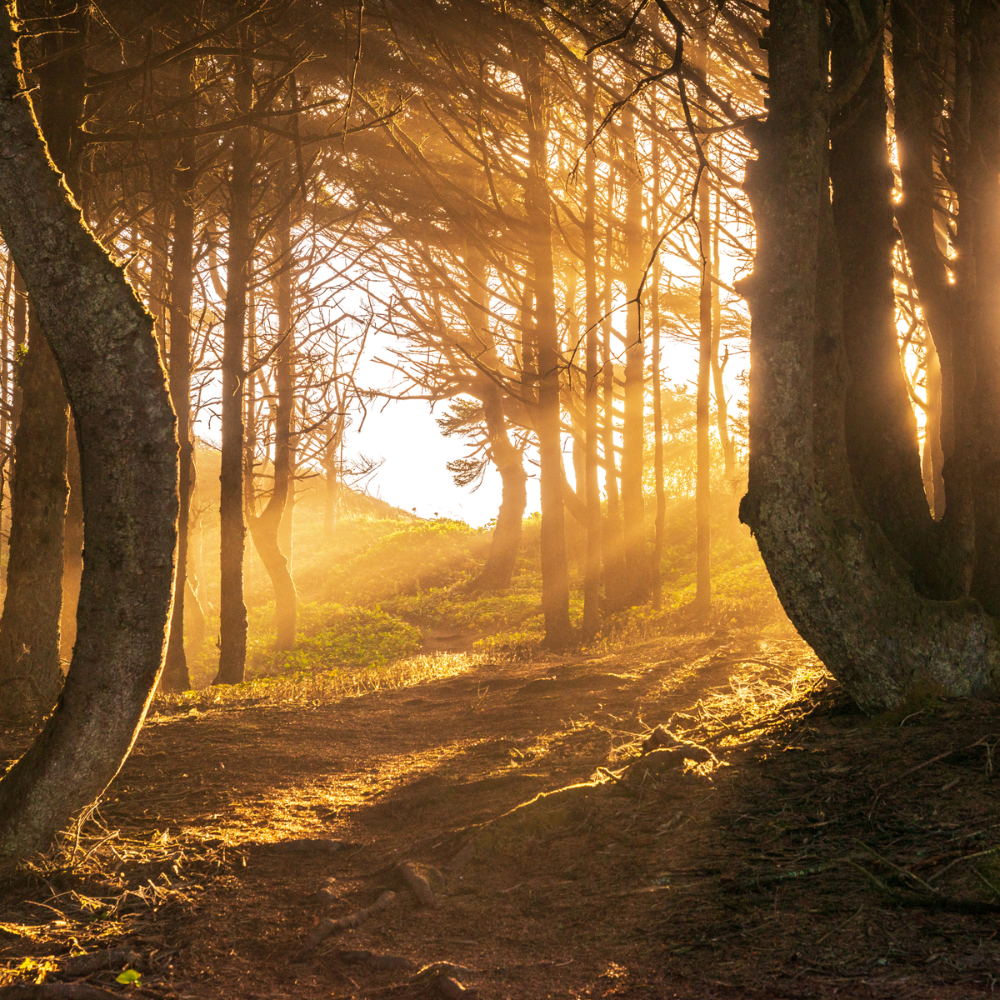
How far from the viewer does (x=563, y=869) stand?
132 inches

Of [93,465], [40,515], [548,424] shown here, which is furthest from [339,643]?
[93,465]

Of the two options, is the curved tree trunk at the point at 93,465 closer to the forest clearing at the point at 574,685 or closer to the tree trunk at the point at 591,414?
the forest clearing at the point at 574,685

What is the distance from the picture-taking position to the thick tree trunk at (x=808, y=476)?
13.7 ft

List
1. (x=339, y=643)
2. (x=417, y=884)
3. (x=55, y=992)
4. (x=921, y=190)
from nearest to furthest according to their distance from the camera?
(x=55, y=992) < (x=417, y=884) < (x=921, y=190) < (x=339, y=643)

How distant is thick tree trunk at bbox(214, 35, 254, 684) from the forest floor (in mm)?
4678

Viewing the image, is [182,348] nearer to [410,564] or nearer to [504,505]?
[504,505]

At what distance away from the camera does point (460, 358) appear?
62.0 ft

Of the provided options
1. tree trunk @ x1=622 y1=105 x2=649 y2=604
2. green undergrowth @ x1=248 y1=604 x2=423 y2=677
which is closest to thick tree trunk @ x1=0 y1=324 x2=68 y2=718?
green undergrowth @ x1=248 y1=604 x2=423 y2=677

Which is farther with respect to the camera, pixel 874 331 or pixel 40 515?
pixel 40 515

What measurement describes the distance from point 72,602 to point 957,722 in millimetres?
9708

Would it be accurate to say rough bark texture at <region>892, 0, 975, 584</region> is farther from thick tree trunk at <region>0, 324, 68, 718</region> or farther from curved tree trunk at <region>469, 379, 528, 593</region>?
curved tree trunk at <region>469, 379, 528, 593</region>

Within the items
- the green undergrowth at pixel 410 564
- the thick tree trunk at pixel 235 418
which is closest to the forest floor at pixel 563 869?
the thick tree trunk at pixel 235 418

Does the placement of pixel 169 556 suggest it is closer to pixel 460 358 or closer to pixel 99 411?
pixel 99 411

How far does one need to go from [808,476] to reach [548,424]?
7977 mm
